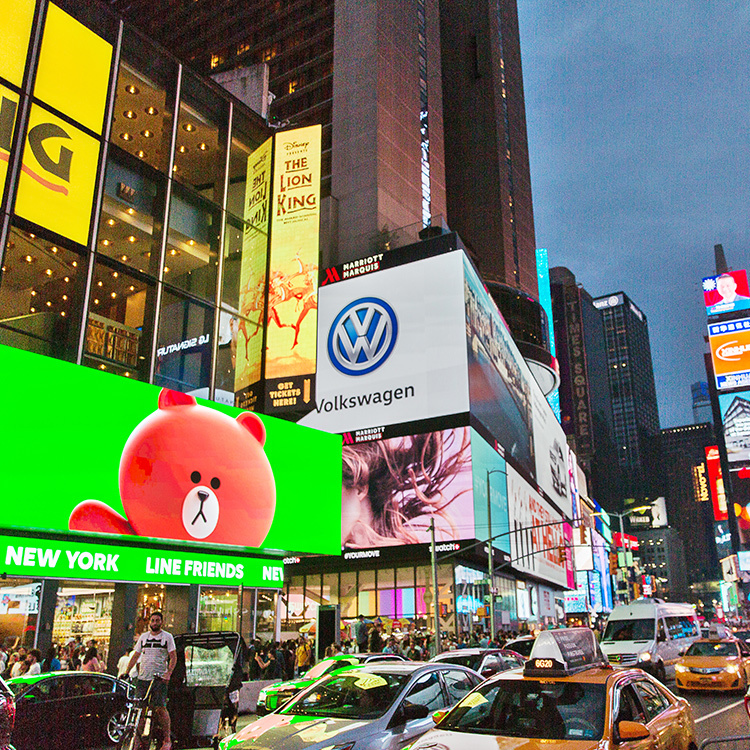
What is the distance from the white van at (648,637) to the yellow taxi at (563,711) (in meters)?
16.8

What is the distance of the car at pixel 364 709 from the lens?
314 inches

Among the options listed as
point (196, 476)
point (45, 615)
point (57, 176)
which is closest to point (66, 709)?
point (45, 615)

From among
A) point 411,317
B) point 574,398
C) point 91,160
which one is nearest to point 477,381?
point 411,317

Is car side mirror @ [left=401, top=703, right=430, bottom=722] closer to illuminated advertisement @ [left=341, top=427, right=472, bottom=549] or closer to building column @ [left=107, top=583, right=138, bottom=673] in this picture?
building column @ [left=107, top=583, right=138, bottom=673]

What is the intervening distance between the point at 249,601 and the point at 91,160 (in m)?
15.1

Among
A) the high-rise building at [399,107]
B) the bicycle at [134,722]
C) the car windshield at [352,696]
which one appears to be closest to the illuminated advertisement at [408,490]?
the high-rise building at [399,107]

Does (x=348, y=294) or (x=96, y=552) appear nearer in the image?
(x=96, y=552)

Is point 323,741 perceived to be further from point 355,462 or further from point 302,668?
point 355,462

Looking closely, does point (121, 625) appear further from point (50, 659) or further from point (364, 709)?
point (364, 709)

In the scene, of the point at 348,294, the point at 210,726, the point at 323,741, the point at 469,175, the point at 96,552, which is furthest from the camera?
the point at 469,175

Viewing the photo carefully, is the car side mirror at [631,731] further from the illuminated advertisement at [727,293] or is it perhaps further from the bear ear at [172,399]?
the illuminated advertisement at [727,293]

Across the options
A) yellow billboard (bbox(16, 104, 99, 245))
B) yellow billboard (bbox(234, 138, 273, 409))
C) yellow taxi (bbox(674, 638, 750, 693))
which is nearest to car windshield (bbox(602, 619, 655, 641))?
yellow taxi (bbox(674, 638, 750, 693))

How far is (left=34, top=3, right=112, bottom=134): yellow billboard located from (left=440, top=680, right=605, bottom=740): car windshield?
22.4 m

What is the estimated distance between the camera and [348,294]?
174 feet
